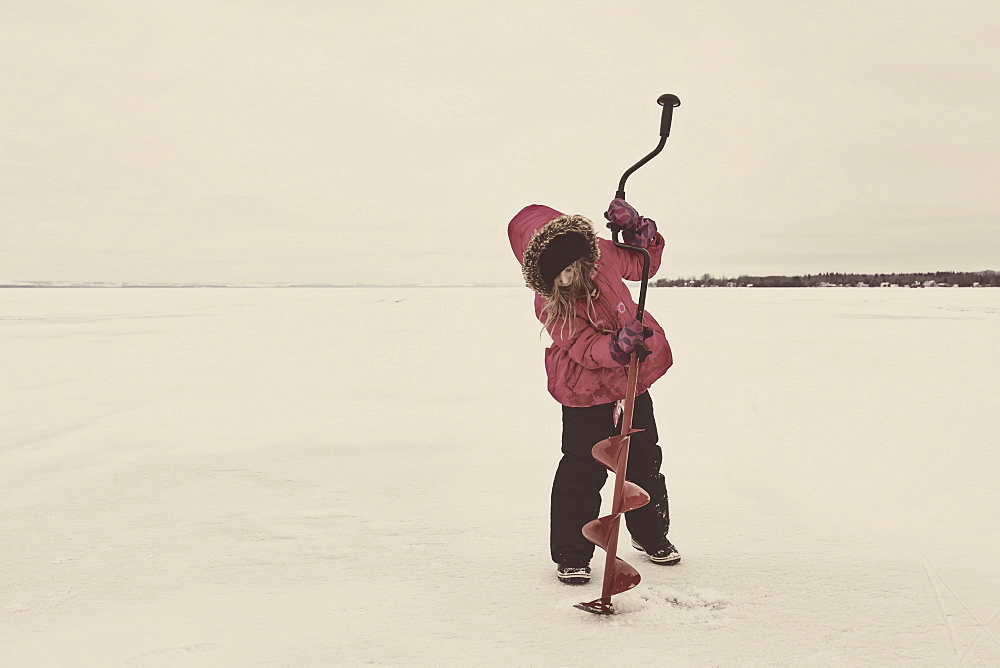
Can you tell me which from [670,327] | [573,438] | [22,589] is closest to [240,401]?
[22,589]

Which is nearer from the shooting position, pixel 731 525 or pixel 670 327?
pixel 731 525

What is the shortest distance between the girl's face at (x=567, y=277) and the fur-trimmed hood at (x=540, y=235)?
0.17 ft

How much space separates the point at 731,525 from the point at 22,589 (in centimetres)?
287

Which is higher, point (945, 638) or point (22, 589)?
point (945, 638)

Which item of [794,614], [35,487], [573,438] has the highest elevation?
[573,438]

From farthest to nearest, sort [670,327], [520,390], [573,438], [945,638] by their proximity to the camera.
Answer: [670,327]
[520,390]
[573,438]
[945,638]

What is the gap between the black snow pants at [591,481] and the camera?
2.92 meters

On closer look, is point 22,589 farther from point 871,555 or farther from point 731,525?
point 871,555

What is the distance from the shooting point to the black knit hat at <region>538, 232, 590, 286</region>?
2684 millimetres

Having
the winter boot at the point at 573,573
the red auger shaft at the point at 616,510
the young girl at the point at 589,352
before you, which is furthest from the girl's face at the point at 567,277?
the winter boot at the point at 573,573

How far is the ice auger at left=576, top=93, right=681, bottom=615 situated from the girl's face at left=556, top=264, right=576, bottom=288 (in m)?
0.18

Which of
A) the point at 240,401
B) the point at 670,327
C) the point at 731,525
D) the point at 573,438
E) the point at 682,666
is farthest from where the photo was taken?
the point at 670,327

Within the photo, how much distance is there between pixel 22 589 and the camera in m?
2.78

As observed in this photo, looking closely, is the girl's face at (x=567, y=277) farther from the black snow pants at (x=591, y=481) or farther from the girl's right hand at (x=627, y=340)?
the black snow pants at (x=591, y=481)
